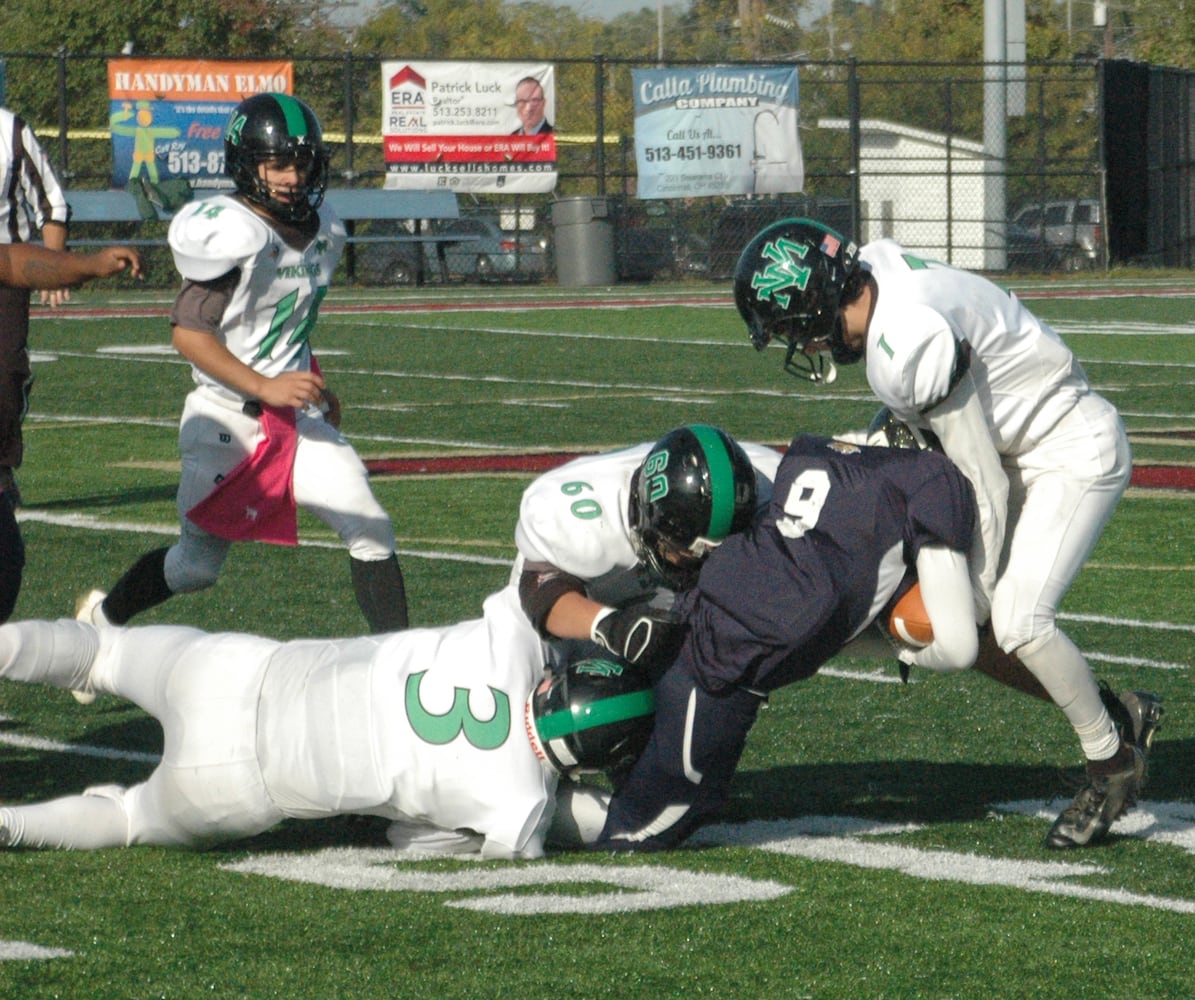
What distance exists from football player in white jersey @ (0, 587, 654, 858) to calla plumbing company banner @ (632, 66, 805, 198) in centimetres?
2180

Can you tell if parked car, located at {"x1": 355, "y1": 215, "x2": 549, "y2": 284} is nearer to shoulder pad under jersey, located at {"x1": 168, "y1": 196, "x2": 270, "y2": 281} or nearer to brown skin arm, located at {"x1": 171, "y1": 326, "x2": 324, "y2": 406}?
shoulder pad under jersey, located at {"x1": 168, "y1": 196, "x2": 270, "y2": 281}

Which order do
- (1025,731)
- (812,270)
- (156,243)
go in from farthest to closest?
(156,243), (1025,731), (812,270)

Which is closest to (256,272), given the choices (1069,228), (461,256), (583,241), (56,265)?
(56,265)

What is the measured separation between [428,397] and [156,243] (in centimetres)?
1152

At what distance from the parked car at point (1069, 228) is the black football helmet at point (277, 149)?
22536mm

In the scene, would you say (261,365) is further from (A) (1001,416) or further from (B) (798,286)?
(A) (1001,416)

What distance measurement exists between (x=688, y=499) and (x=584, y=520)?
261 millimetres

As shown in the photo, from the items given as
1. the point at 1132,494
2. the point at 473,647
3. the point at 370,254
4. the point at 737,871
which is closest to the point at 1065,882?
the point at 737,871

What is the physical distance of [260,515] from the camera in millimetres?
5520

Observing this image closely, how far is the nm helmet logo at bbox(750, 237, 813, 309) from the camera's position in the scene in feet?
14.0

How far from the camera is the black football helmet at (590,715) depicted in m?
3.82

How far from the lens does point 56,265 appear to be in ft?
13.9

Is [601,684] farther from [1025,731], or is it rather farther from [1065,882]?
[1025,731]

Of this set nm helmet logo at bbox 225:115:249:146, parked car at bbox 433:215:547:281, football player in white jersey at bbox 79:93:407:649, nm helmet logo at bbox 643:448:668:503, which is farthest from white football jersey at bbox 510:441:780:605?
parked car at bbox 433:215:547:281
